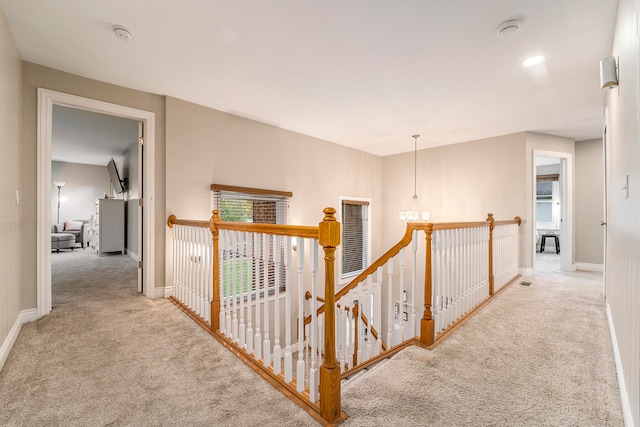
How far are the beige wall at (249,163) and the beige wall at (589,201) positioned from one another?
3.89 m

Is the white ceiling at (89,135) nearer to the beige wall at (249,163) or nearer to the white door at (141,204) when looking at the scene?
the white door at (141,204)

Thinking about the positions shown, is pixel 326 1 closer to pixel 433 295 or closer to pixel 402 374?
pixel 433 295

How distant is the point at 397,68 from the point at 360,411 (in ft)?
9.36

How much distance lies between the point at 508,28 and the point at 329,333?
2558 mm

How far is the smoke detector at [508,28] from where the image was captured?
6.91 feet

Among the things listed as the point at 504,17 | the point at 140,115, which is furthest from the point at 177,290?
the point at 504,17

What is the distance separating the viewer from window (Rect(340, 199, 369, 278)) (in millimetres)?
6023

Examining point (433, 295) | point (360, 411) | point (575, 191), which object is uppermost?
point (575, 191)

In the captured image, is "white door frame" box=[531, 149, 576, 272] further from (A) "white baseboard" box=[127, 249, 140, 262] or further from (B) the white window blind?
(A) "white baseboard" box=[127, 249, 140, 262]

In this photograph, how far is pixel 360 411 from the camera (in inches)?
58.3

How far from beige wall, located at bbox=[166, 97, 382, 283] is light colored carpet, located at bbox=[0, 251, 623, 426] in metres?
1.34

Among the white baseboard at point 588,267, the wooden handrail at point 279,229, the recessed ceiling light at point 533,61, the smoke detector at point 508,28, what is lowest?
the white baseboard at point 588,267

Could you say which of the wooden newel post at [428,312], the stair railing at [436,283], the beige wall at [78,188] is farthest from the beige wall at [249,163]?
the beige wall at [78,188]

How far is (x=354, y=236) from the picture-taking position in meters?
6.31
